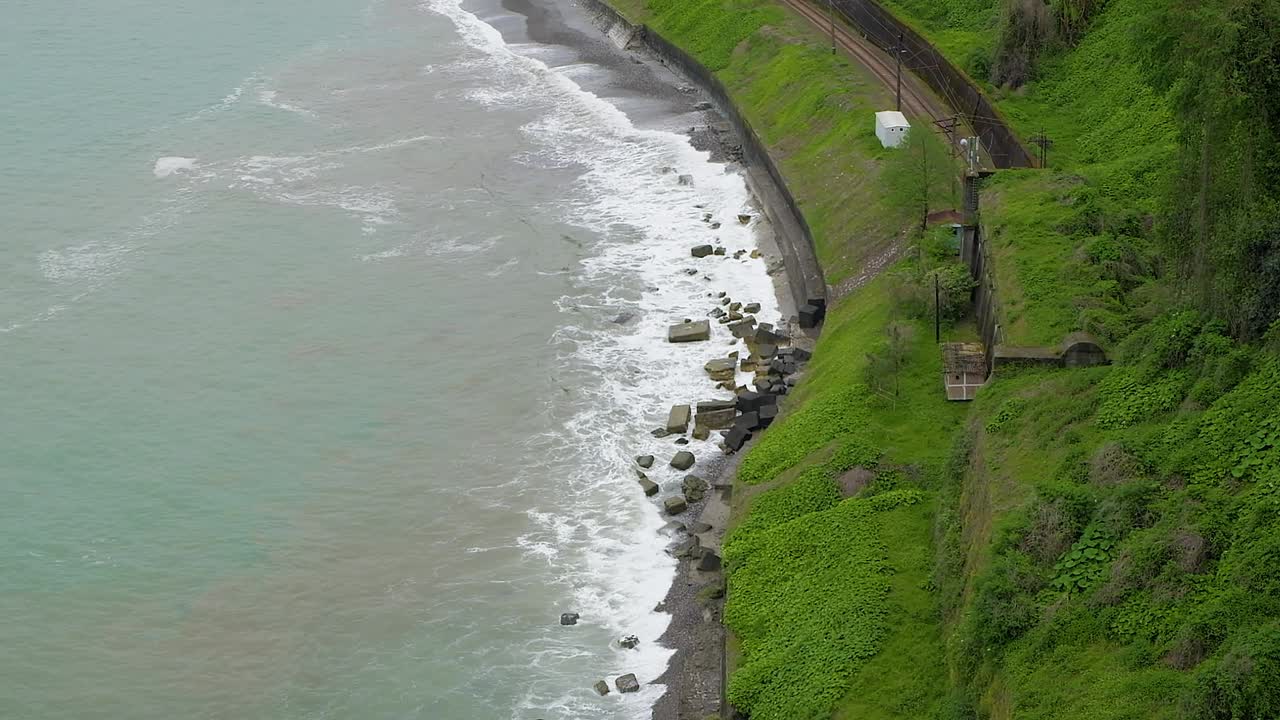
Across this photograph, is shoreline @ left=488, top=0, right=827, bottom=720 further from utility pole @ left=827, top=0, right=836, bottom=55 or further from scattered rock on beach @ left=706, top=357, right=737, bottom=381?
utility pole @ left=827, top=0, right=836, bottom=55

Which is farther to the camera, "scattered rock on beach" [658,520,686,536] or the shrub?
"scattered rock on beach" [658,520,686,536]

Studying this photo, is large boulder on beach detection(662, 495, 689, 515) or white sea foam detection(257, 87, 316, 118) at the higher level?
large boulder on beach detection(662, 495, 689, 515)

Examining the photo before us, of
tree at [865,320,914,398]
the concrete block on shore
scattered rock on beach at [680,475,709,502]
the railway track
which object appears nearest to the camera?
tree at [865,320,914,398]

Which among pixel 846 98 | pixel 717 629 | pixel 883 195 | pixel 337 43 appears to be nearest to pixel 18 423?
pixel 717 629

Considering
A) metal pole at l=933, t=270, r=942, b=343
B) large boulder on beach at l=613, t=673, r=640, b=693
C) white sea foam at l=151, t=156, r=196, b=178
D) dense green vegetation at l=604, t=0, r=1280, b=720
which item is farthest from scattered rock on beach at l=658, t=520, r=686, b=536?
white sea foam at l=151, t=156, r=196, b=178

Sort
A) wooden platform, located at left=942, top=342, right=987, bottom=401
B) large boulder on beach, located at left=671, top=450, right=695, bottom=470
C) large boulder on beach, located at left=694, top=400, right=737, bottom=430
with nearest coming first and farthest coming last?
wooden platform, located at left=942, top=342, right=987, bottom=401, large boulder on beach, located at left=671, top=450, right=695, bottom=470, large boulder on beach, located at left=694, top=400, right=737, bottom=430

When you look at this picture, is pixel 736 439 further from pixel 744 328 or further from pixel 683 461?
pixel 744 328

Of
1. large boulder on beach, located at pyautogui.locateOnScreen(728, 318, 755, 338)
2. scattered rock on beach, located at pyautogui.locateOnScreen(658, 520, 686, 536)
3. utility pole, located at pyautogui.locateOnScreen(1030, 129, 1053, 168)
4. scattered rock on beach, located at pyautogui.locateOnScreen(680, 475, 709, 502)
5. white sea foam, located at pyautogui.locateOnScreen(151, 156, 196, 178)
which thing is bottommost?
white sea foam, located at pyautogui.locateOnScreen(151, 156, 196, 178)
